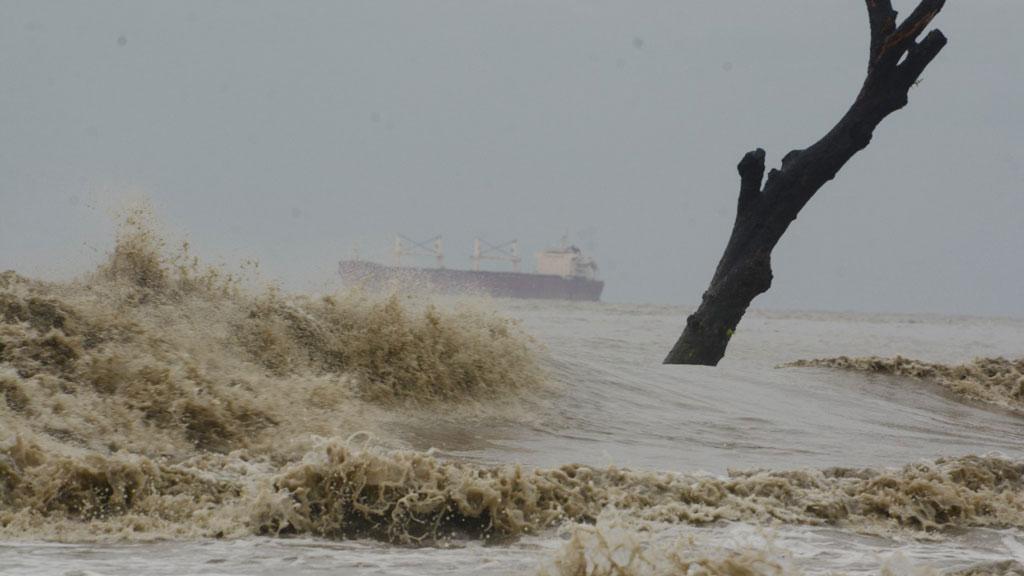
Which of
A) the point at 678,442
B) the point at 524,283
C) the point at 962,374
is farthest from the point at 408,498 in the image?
the point at 524,283

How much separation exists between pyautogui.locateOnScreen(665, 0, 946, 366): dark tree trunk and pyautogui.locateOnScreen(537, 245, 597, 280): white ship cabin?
6500cm

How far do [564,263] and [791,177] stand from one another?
215 ft

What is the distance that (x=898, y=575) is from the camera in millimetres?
3158

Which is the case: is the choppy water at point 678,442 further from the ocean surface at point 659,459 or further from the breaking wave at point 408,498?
the breaking wave at point 408,498

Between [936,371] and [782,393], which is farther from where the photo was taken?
[936,371]

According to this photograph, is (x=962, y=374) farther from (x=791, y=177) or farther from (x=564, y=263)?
(x=564, y=263)

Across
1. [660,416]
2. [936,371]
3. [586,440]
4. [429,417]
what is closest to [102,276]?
[429,417]

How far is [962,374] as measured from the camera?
1278 cm

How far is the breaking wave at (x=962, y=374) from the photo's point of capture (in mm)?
12203

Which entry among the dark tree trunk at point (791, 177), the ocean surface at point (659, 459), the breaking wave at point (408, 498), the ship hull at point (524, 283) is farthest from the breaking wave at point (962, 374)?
the ship hull at point (524, 283)

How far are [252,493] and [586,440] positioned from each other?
3.06 m

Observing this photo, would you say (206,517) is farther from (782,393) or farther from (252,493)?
(782,393)

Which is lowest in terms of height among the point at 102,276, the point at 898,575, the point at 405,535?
the point at 405,535

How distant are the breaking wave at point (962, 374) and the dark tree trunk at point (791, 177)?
191 cm
